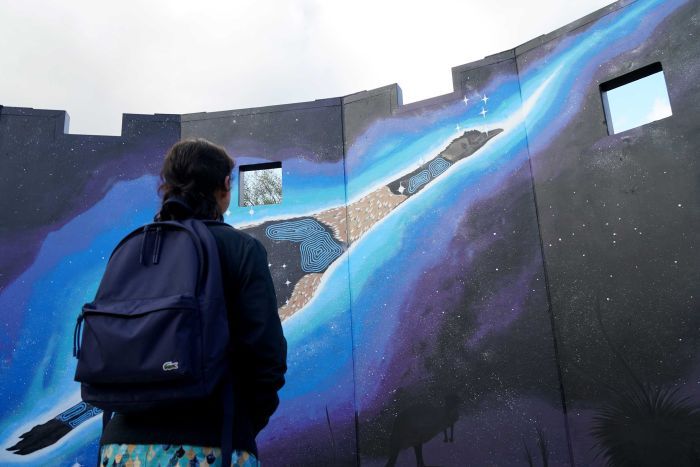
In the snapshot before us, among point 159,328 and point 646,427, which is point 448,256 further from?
point 159,328

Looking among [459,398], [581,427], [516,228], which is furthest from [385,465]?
[516,228]

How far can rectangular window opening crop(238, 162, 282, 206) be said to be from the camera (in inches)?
213

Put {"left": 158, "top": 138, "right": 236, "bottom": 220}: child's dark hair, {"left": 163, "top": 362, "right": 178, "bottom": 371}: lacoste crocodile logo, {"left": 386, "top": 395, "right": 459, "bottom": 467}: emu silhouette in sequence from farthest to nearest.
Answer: {"left": 386, "top": 395, "right": 459, "bottom": 467}: emu silhouette < {"left": 158, "top": 138, "right": 236, "bottom": 220}: child's dark hair < {"left": 163, "top": 362, "right": 178, "bottom": 371}: lacoste crocodile logo

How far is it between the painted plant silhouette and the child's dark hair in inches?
122

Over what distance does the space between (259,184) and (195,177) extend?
4.32 meters

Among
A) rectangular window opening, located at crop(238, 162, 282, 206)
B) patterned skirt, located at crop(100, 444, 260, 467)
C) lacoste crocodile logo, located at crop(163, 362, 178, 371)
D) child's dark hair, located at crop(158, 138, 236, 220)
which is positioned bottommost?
patterned skirt, located at crop(100, 444, 260, 467)

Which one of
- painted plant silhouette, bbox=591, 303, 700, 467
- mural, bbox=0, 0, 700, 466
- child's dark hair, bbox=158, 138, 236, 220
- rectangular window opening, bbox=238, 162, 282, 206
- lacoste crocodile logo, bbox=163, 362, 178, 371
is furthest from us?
rectangular window opening, bbox=238, 162, 282, 206

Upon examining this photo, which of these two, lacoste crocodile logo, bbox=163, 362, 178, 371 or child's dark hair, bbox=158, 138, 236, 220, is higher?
child's dark hair, bbox=158, 138, 236, 220

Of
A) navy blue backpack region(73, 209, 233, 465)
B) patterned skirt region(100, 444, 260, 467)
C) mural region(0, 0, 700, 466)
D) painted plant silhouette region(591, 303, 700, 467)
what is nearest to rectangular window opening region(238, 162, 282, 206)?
mural region(0, 0, 700, 466)

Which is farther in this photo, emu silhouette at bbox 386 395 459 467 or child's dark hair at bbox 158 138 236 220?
emu silhouette at bbox 386 395 459 467

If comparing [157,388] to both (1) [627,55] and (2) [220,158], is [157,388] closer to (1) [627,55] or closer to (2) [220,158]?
(2) [220,158]

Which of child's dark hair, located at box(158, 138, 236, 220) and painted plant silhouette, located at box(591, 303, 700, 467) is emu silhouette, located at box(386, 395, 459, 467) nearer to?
painted plant silhouette, located at box(591, 303, 700, 467)

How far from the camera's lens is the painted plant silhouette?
332 cm

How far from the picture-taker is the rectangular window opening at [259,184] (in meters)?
5.42
